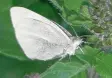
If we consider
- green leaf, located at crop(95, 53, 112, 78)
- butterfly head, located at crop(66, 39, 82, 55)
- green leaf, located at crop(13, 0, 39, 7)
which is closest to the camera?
green leaf, located at crop(95, 53, 112, 78)

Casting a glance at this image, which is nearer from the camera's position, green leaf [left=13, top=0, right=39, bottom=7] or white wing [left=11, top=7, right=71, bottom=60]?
white wing [left=11, top=7, right=71, bottom=60]

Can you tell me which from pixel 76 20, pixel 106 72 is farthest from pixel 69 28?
pixel 106 72

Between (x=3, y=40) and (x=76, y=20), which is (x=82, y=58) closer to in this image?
(x=76, y=20)

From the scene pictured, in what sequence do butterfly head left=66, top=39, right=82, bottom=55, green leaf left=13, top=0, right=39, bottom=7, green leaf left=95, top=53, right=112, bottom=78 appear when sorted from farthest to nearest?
1. green leaf left=13, top=0, right=39, bottom=7
2. butterfly head left=66, top=39, right=82, bottom=55
3. green leaf left=95, top=53, right=112, bottom=78

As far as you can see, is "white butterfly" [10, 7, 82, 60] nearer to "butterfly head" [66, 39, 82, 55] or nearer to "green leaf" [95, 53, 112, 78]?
"butterfly head" [66, 39, 82, 55]

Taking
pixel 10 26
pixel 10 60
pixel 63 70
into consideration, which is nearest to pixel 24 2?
pixel 10 26

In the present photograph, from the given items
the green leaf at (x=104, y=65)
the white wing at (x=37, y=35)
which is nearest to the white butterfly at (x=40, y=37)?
the white wing at (x=37, y=35)

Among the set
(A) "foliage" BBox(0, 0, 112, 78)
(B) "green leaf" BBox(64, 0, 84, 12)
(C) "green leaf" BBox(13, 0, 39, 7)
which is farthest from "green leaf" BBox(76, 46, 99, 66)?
(C) "green leaf" BBox(13, 0, 39, 7)
